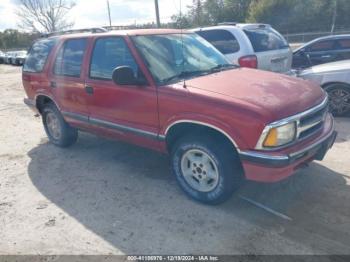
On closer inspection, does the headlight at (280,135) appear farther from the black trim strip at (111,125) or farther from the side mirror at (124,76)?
the side mirror at (124,76)

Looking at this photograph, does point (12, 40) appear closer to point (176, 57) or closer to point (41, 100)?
point (41, 100)

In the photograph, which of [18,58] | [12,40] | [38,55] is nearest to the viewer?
[38,55]

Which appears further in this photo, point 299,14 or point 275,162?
point 299,14

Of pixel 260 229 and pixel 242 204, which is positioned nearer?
pixel 260 229

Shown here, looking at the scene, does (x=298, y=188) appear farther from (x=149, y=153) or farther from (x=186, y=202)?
(x=149, y=153)

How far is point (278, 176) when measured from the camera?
3.23 metres

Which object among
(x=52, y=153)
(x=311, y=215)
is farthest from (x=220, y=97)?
(x=52, y=153)

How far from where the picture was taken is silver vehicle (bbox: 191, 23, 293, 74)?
6.58m

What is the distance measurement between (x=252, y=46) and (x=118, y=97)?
3.51m

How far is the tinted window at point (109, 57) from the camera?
13.8ft

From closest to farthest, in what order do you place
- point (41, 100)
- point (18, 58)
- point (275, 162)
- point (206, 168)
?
1. point (275, 162)
2. point (206, 168)
3. point (41, 100)
4. point (18, 58)

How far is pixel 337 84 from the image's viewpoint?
6.38m

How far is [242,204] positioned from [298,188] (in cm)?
75

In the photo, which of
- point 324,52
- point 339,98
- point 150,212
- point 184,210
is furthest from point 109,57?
point 324,52
